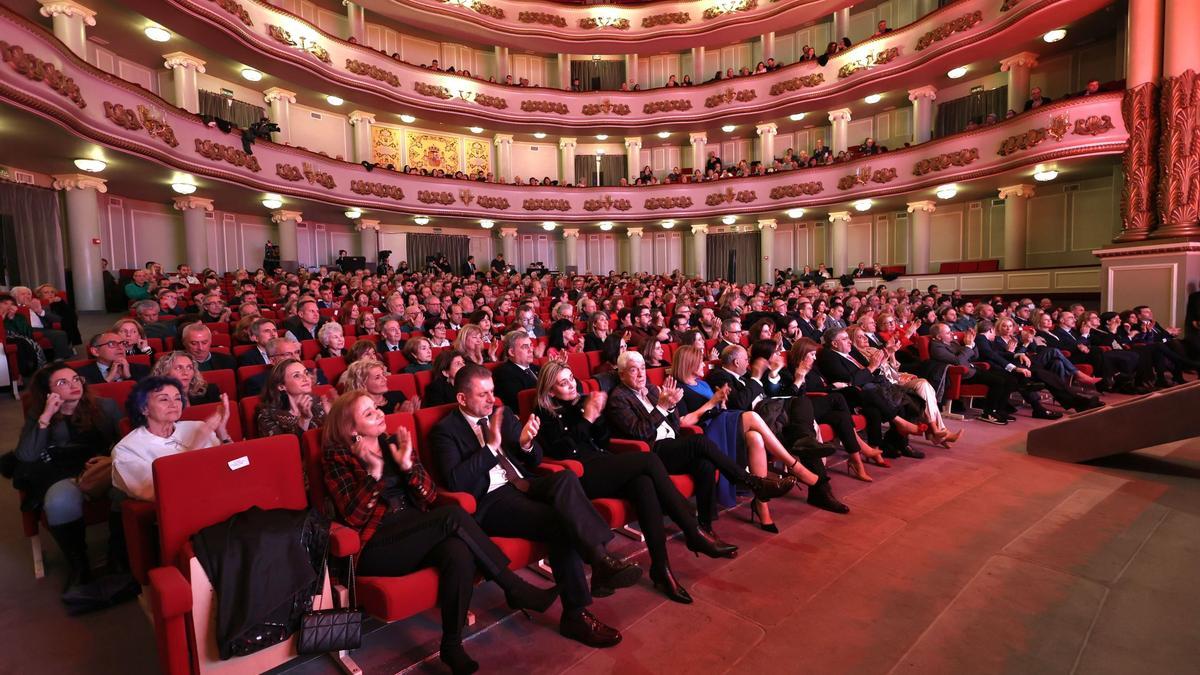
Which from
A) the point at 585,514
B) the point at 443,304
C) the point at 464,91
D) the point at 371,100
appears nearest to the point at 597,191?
the point at 464,91

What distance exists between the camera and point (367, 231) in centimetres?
1543

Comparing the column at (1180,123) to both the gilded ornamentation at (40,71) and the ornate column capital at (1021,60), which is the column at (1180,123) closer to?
the ornate column capital at (1021,60)

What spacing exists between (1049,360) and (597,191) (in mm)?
13708

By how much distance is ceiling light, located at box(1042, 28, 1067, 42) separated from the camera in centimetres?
1120

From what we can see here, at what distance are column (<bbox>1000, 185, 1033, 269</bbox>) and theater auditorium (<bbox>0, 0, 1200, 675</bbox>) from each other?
0.33 feet

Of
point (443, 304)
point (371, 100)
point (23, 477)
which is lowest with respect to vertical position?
point (23, 477)

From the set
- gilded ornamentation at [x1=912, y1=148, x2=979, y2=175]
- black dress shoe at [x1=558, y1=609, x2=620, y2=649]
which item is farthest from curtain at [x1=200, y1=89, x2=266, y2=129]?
gilded ornamentation at [x1=912, y1=148, x2=979, y2=175]

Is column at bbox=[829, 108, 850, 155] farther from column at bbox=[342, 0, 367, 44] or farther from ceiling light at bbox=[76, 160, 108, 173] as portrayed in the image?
ceiling light at bbox=[76, 160, 108, 173]

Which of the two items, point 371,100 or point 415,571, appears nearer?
point 415,571

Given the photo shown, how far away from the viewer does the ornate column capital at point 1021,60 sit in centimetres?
1241

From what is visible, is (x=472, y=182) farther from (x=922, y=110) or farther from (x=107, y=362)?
(x=107, y=362)

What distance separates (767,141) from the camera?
17.4 meters

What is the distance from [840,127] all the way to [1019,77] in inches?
168

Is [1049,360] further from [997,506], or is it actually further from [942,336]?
[997,506]
